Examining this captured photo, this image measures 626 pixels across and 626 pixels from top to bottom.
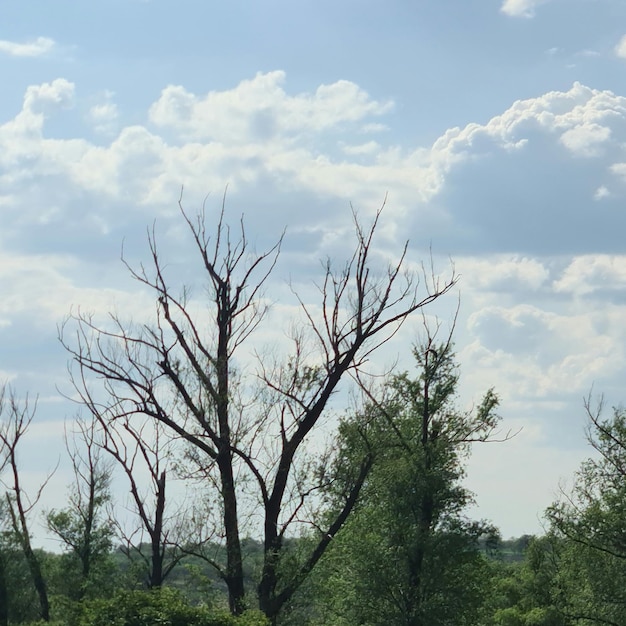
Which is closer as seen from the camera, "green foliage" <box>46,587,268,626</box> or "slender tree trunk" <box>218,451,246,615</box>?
"green foliage" <box>46,587,268,626</box>

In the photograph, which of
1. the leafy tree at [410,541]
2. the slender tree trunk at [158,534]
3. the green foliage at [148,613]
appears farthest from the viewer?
the slender tree trunk at [158,534]

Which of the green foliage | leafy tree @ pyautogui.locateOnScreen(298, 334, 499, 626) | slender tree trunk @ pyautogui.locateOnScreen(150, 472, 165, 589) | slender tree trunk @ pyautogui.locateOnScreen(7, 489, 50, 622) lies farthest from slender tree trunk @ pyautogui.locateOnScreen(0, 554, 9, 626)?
the green foliage

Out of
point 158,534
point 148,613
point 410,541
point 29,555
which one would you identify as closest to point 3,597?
point 29,555

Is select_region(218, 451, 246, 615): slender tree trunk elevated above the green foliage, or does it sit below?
above

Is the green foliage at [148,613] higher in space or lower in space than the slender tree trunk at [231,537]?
lower

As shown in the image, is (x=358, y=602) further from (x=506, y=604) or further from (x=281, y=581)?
(x=506, y=604)

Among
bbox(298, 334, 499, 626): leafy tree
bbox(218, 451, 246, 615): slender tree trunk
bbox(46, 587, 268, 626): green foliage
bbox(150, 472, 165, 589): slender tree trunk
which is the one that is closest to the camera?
bbox(46, 587, 268, 626): green foliage

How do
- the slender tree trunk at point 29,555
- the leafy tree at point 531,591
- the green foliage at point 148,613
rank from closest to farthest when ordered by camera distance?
the green foliage at point 148,613 → the slender tree trunk at point 29,555 → the leafy tree at point 531,591

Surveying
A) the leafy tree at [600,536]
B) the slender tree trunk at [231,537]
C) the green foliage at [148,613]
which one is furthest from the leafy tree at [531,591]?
the green foliage at [148,613]

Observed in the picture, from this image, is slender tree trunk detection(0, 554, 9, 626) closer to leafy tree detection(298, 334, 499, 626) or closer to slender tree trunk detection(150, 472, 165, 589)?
slender tree trunk detection(150, 472, 165, 589)

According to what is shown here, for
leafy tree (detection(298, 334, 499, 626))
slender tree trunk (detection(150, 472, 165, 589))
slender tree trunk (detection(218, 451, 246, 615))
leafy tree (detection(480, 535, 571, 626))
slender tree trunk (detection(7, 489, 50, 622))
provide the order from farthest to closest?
leafy tree (detection(480, 535, 571, 626)), slender tree trunk (detection(7, 489, 50, 622)), slender tree trunk (detection(150, 472, 165, 589)), leafy tree (detection(298, 334, 499, 626)), slender tree trunk (detection(218, 451, 246, 615))

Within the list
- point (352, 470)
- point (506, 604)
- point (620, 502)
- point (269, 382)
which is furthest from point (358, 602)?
point (506, 604)

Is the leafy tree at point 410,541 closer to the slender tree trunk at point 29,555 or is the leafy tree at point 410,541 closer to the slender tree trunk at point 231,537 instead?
the slender tree trunk at point 231,537

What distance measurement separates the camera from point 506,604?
7844cm
